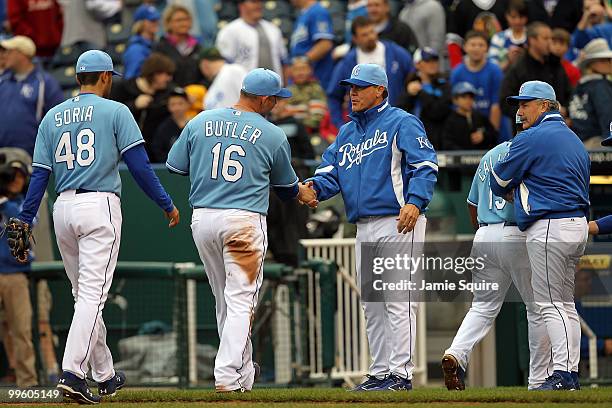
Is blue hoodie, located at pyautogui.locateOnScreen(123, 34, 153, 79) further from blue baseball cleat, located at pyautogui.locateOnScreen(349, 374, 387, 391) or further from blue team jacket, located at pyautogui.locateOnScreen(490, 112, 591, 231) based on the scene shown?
blue team jacket, located at pyautogui.locateOnScreen(490, 112, 591, 231)

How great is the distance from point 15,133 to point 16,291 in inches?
77.5

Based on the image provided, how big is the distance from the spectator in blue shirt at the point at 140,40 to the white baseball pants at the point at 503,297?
264 inches

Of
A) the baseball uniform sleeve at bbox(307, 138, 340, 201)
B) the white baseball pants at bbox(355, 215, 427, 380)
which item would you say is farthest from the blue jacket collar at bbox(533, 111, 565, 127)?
the baseball uniform sleeve at bbox(307, 138, 340, 201)

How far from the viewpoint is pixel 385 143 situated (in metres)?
10.1

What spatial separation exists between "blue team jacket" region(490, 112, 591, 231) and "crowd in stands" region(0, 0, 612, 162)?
163 inches

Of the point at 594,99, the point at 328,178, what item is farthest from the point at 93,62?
the point at 594,99

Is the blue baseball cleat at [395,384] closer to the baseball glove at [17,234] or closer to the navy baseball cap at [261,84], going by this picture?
the navy baseball cap at [261,84]

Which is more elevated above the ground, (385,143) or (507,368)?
(385,143)

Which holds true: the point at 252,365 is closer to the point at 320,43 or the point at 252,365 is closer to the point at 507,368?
the point at 507,368

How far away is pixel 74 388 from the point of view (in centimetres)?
920

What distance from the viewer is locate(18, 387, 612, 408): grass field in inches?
361

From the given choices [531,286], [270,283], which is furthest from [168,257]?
[531,286]

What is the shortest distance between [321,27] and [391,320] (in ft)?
24.7

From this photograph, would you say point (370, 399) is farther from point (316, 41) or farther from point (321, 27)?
point (321, 27)
